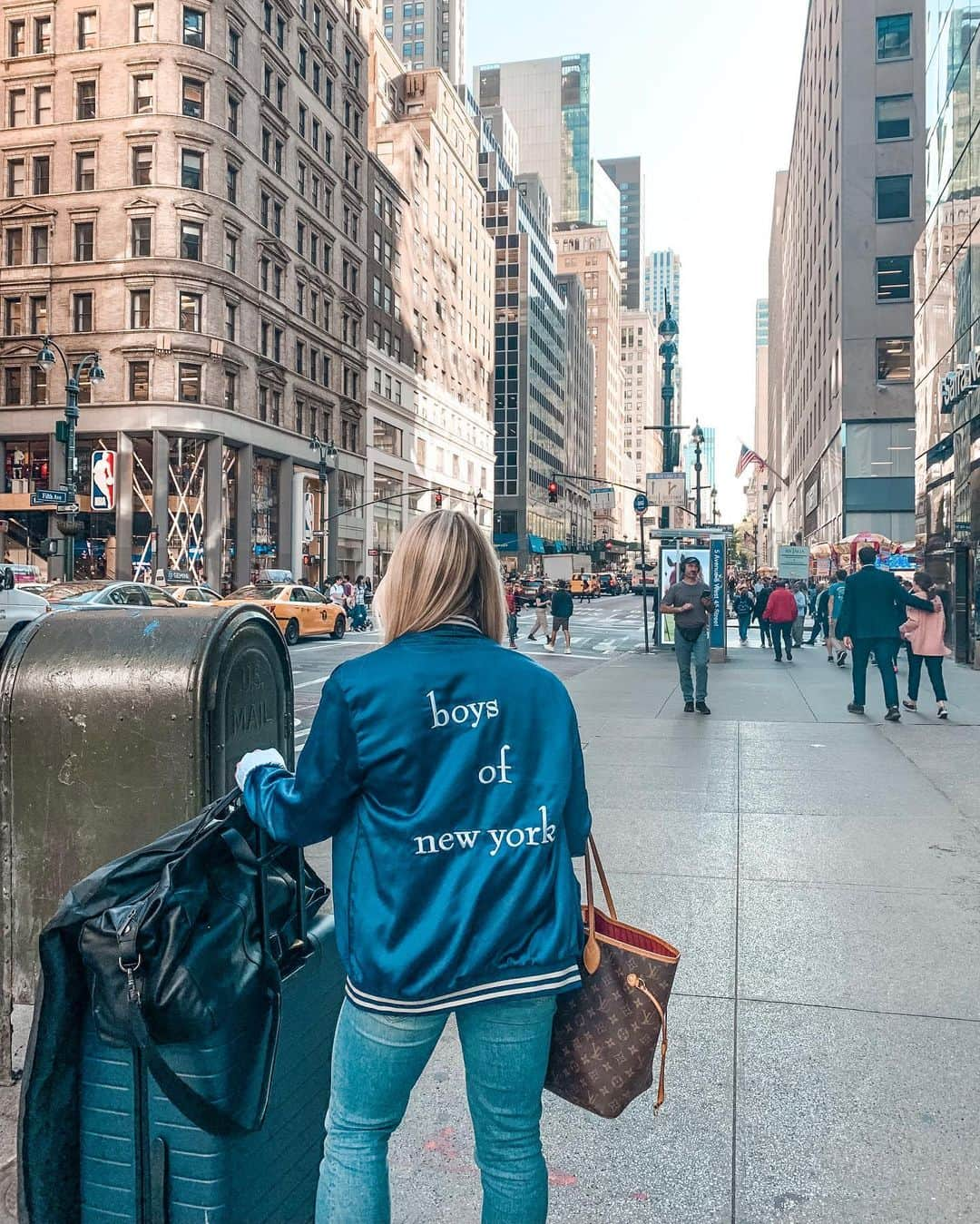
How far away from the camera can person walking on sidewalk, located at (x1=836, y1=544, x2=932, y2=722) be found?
11703mm

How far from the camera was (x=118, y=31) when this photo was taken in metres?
42.9

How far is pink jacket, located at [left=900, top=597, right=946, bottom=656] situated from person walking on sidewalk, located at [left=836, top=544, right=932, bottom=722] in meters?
0.09

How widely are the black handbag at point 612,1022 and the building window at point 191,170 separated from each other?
46.0 meters

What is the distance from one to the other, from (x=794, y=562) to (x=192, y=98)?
32.6m

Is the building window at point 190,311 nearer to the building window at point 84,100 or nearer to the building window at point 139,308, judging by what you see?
the building window at point 139,308

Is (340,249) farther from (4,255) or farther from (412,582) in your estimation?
(412,582)

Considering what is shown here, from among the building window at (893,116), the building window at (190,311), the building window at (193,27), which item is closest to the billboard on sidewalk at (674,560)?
the building window at (193,27)

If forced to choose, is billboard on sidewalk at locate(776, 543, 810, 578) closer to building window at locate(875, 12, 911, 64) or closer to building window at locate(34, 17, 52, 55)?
building window at locate(875, 12, 911, 64)

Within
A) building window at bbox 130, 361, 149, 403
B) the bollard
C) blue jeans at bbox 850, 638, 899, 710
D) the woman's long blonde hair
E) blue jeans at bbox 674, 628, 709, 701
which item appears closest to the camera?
the woman's long blonde hair

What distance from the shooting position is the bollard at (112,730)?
3010 millimetres

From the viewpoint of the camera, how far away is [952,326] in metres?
22.4

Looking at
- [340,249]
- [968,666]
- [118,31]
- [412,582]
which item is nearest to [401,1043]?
[412,582]

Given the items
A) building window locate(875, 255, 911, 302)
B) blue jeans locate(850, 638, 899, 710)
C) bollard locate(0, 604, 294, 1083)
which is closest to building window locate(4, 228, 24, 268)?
building window locate(875, 255, 911, 302)

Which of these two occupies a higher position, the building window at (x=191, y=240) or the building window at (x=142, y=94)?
the building window at (x=142, y=94)
